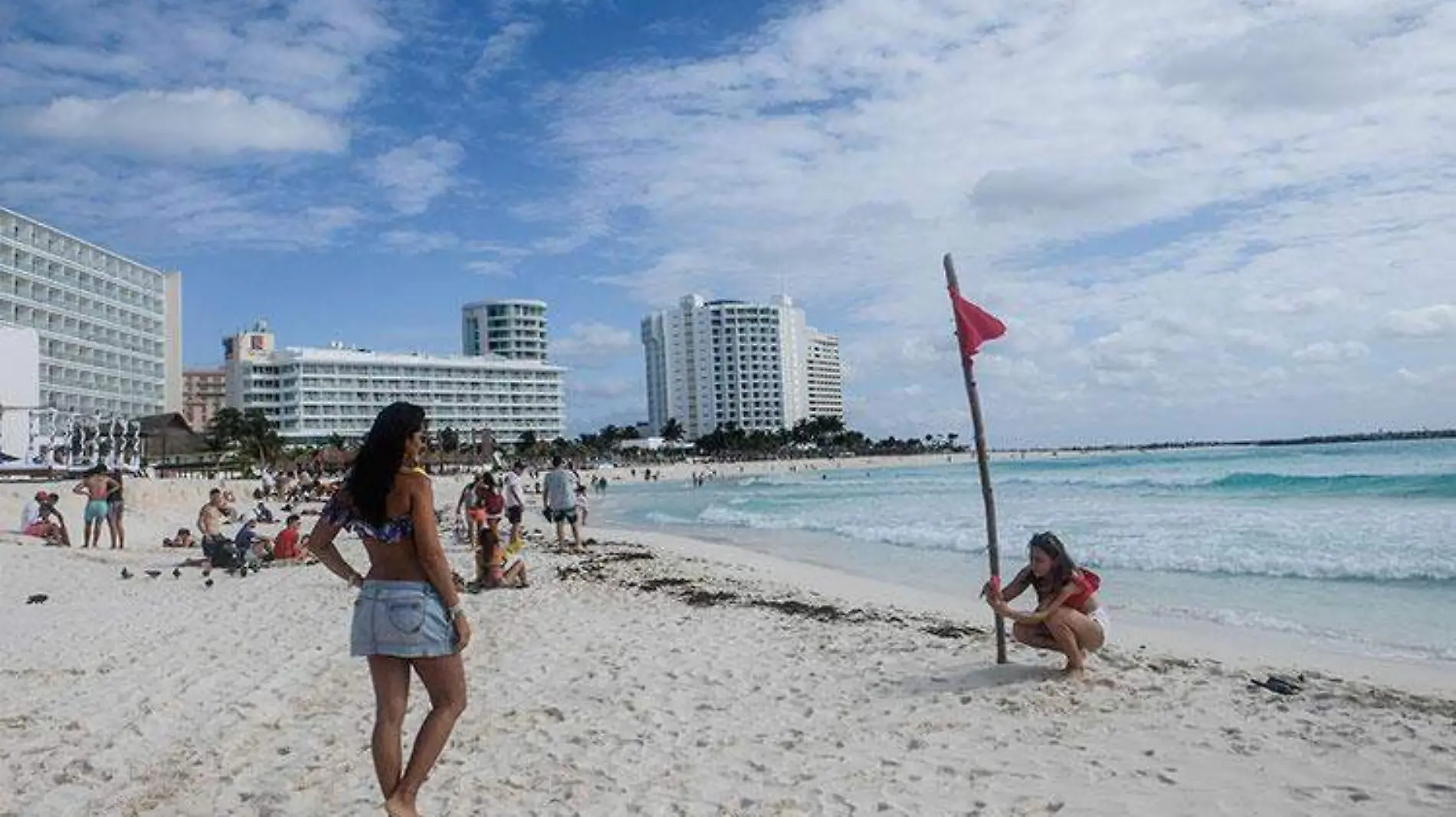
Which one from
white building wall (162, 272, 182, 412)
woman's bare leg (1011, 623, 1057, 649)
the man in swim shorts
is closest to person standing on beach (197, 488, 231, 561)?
the man in swim shorts

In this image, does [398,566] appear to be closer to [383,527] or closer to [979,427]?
[383,527]

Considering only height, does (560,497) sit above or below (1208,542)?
above

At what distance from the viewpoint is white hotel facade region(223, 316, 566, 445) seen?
111 meters

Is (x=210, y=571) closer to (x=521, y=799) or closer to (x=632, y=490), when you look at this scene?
(x=521, y=799)

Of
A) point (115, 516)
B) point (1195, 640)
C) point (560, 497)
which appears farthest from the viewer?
point (115, 516)

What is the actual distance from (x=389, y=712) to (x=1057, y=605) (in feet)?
13.4

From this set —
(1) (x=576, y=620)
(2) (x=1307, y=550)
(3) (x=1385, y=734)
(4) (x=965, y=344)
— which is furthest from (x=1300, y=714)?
(2) (x=1307, y=550)

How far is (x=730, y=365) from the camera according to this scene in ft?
541

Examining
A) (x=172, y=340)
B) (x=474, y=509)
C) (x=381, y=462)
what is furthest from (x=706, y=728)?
(x=172, y=340)

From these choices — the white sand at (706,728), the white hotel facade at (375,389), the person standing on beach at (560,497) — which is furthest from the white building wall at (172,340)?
the white sand at (706,728)

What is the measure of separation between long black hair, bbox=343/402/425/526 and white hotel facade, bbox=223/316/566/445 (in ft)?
334

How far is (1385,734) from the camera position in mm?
4941

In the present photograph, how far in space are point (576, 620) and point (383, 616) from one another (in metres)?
5.88

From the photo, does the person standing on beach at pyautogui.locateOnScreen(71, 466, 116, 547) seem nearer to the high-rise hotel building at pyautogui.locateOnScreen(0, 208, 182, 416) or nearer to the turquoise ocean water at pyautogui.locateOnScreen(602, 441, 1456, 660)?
the turquoise ocean water at pyautogui.locateOnScreen(602, 441, 1456, 660)
